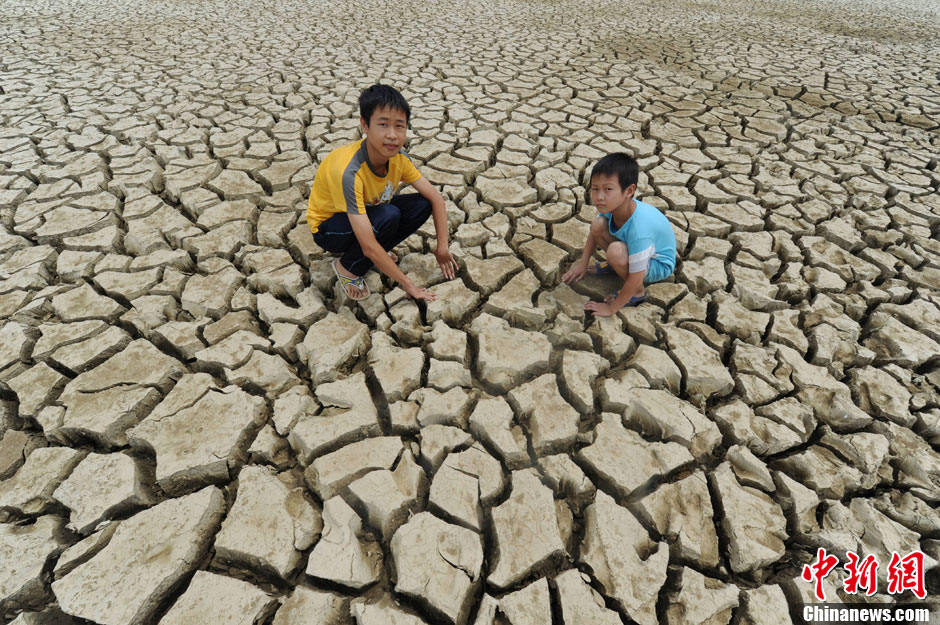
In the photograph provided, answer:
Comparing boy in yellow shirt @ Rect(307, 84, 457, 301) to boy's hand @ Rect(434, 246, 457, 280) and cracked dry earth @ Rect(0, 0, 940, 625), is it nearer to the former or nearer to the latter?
boy's hand @ Rect(434, 246, 457, 280)

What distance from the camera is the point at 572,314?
6.40 feet

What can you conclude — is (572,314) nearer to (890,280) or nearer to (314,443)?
(314,443)

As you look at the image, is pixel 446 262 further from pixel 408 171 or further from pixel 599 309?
pixel 599 309

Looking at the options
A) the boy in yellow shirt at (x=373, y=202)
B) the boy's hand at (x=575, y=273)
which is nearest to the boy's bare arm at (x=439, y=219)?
the boy in yellow shirt at (x=373, y=202)

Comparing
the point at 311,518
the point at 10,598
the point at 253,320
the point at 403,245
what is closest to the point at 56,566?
the point at 10,598

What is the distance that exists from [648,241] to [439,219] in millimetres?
898

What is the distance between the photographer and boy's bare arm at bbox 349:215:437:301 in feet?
5.93

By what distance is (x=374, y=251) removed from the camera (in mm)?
1845

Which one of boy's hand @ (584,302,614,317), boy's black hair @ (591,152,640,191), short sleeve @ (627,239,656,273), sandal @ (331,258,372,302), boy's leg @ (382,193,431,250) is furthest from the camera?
boy's leg @ (382,193,431,250)

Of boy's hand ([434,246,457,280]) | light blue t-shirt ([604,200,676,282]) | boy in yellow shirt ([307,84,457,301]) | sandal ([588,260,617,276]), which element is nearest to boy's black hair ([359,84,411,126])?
boy in yellow shirt ([307,84,457,301])

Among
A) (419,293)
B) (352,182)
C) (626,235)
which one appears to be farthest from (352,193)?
(626,235)

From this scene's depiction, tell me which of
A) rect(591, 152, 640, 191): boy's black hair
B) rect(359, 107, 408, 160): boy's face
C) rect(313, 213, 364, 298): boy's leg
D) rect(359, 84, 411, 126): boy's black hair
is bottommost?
rect(313, 213, 364, 298): boy's leg

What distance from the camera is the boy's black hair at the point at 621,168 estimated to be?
1.65 meters

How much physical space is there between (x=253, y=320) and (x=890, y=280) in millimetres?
2940
